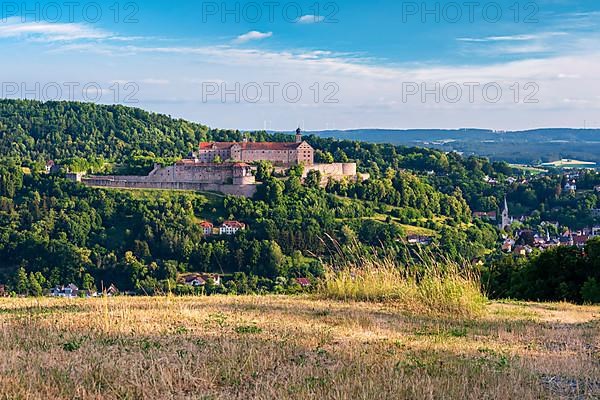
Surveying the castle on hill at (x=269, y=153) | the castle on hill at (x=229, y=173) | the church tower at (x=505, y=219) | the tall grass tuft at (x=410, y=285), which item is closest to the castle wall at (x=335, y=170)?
the castle on hill at (x=229, y=173)

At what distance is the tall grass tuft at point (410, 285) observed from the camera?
33.1 feet

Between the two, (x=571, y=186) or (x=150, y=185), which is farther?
(x=571, y=186)

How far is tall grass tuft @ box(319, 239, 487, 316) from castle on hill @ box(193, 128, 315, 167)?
62.1m

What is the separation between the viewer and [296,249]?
49.4 meters

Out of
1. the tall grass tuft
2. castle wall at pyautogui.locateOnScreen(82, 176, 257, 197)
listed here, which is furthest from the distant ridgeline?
the tall grass tuft

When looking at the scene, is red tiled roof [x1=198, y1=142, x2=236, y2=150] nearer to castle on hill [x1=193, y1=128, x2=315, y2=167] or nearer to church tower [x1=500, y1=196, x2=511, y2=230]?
castle on hill [x1=193, y1=128, x2=315, y2=167]

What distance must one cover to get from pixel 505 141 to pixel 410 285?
168745 millimetres

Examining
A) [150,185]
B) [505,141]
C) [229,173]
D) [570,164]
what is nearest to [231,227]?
[229,173]

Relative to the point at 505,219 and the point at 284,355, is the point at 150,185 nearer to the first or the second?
the point at 505,219

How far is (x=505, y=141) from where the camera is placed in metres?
172

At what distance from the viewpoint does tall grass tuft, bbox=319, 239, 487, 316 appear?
1009cm

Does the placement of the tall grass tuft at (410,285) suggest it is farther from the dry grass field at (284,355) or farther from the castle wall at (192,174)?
the castle wall at (192,174)

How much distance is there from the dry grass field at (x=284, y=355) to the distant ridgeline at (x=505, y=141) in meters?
121

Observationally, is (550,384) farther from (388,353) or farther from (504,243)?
(504,243)
